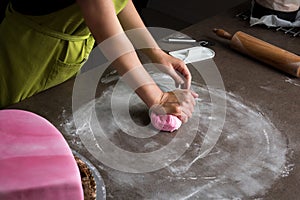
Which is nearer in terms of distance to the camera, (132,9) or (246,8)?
(132,9)

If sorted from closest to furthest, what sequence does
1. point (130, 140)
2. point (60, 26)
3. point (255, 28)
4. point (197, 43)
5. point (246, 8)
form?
point (130, 140)
point (60, 26)
point (197, 43)
point (255, 28)
point (246, 8)

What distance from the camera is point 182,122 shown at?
1.01m

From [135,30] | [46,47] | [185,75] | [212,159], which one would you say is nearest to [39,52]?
[46,47]

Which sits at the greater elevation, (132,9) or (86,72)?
(132,9)

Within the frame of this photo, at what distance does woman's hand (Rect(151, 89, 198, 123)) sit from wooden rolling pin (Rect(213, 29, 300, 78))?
26 centimetres

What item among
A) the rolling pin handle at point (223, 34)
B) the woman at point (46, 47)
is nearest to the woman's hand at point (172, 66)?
the woman at point (46, 47)

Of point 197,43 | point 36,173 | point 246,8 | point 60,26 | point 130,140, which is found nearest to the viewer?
point 36,173

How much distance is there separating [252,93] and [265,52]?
6.2 inches

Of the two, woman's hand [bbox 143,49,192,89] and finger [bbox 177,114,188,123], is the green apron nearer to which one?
woman's hand [bbox 143,49,192,89]

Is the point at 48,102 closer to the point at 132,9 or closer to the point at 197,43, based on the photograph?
the point at 132,9

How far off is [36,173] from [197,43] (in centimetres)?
73

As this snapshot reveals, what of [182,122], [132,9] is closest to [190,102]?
[182,122]

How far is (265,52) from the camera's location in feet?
4.02

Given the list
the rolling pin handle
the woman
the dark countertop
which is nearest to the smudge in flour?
the dark countertop
